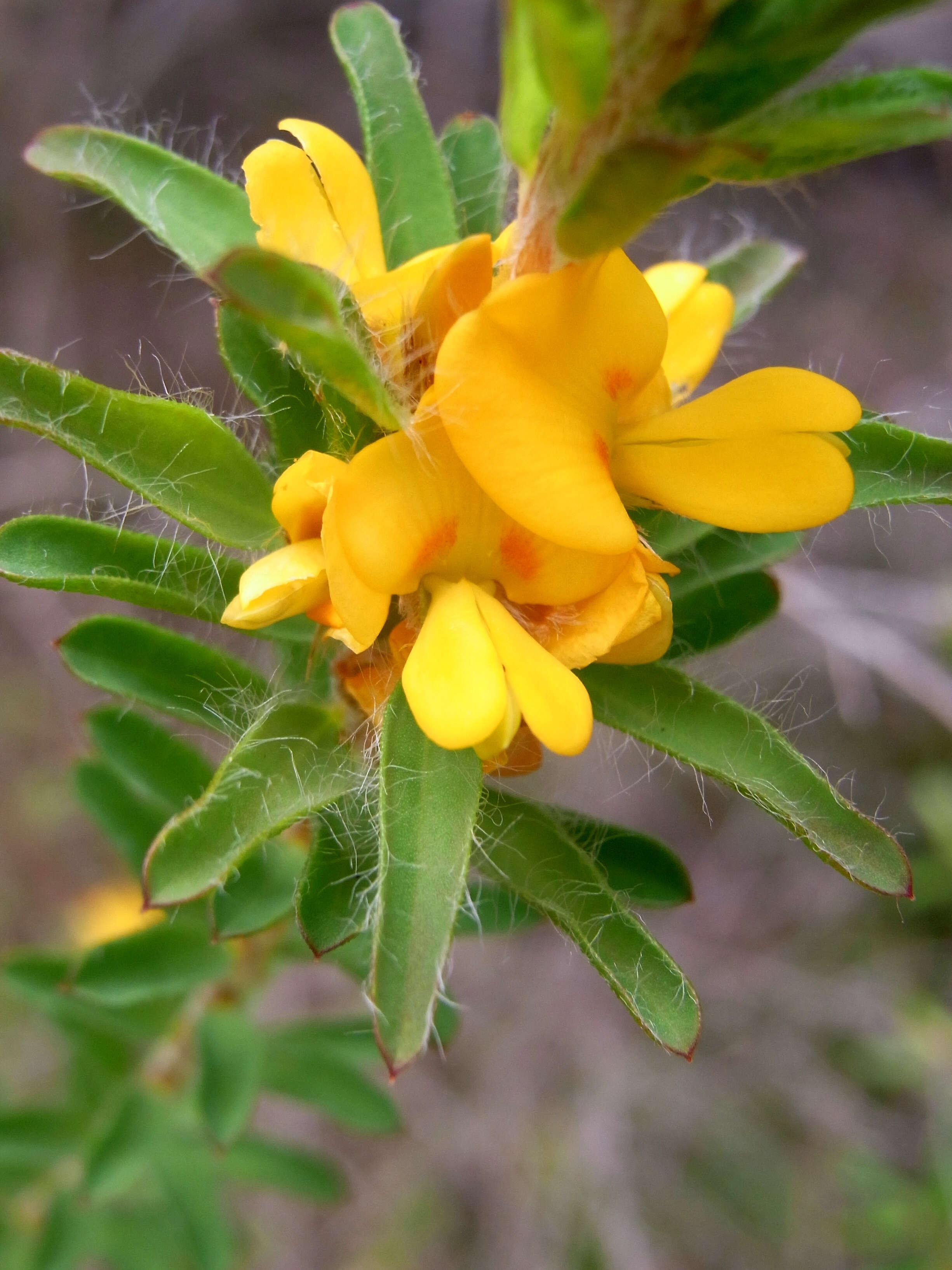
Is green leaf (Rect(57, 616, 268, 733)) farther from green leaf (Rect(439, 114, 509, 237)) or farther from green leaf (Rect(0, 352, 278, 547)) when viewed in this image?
green leaf (Rect(439, 114, 509, 237))

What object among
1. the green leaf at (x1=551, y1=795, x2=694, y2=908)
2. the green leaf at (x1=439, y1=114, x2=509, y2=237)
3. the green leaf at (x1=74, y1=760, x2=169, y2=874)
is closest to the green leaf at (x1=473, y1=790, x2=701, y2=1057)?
the green leaf at (x1=551, y1=795, x2=694, y2=908)

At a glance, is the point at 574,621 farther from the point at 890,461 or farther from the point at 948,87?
the point at 948,87

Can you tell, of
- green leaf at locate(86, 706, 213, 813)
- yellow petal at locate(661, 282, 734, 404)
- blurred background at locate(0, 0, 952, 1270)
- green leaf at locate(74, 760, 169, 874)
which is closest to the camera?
yellow petal at locate(661, 282, 734, 404)

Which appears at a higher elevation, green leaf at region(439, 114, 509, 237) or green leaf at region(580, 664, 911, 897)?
green leaf at region(439, 114, 509, 237)

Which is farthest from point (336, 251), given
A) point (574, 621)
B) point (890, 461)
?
point (890, 461)

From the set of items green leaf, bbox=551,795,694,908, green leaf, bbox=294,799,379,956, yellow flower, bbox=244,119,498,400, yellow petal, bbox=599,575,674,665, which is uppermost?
yellow flower, bbox=244,119,498,400

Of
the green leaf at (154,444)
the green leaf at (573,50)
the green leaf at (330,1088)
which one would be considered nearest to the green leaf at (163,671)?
the green leaf at (154,444)

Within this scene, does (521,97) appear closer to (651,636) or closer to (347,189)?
(347,189)
